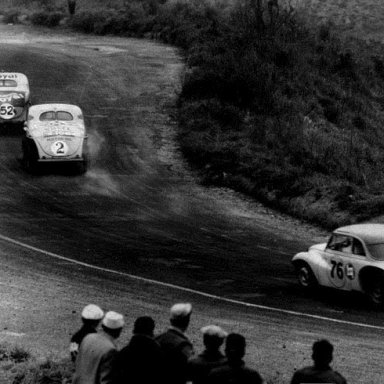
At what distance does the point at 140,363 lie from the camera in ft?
25.8

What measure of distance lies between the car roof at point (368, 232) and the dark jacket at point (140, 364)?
866 cm

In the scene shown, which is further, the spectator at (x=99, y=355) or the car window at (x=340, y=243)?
the car window at (x=340, y=243)

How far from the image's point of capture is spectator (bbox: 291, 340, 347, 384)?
7570mm

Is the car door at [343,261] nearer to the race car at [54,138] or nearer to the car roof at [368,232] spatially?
the car roof at [368,232]

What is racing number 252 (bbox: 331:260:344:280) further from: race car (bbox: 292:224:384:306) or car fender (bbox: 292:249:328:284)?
car fender (bbox: 292:249:328:284)

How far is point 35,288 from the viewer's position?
1661 centimetres

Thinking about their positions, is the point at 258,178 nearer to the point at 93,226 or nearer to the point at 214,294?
the point at 93,226

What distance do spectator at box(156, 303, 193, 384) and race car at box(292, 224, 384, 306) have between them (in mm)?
7624

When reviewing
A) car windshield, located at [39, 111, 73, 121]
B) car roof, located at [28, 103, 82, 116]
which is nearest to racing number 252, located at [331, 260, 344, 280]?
car windshield, located at [39, 111, 73, 121]

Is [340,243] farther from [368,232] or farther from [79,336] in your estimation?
[79,336]

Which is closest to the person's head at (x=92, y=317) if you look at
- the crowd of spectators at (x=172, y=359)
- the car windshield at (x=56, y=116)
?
the crowd of spectators at (x=172, y=359)

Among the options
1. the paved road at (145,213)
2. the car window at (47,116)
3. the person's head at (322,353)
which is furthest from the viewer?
the car window at (47,116)

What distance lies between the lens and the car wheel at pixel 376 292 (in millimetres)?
15180

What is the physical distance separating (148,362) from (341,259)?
880 centimetres
